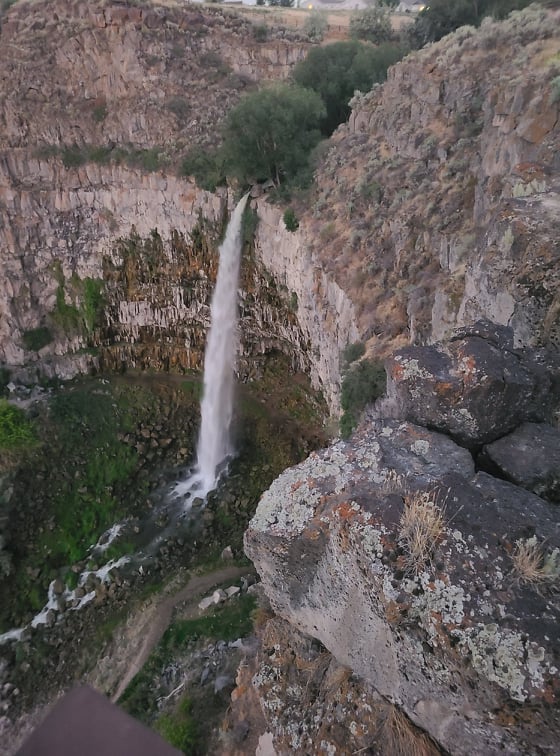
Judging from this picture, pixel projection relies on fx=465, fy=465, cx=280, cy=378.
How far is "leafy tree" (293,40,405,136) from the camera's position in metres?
23.0

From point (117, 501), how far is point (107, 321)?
33.7ft

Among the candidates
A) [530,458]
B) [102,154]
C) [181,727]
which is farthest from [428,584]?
[102,154]

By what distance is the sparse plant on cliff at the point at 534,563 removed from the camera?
354cm

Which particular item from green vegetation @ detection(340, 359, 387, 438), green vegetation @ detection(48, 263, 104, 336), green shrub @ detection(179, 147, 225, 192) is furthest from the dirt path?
green shrub @ detection(179, 147, 225, 192)

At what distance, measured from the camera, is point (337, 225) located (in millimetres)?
16641

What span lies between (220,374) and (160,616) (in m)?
10.5

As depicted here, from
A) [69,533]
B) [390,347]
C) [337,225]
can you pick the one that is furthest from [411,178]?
[69,533]

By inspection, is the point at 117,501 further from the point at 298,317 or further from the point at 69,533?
the point at 298,317

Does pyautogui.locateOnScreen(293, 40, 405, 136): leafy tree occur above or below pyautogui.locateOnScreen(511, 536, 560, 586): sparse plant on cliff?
above

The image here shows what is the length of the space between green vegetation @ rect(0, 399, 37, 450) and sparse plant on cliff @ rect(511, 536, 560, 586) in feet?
65.8

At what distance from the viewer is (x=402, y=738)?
4453 mm

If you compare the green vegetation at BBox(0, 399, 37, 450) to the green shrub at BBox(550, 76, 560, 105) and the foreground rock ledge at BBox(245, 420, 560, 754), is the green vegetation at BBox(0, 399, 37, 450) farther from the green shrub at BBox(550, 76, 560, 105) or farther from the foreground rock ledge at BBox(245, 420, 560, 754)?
the green shrub at BBox(550, 76, 560, 105)

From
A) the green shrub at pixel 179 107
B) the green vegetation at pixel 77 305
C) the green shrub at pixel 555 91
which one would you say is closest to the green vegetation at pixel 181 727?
the green shrub at pixel 555 91

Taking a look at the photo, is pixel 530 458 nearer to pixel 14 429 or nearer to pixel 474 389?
pixel 474 389
